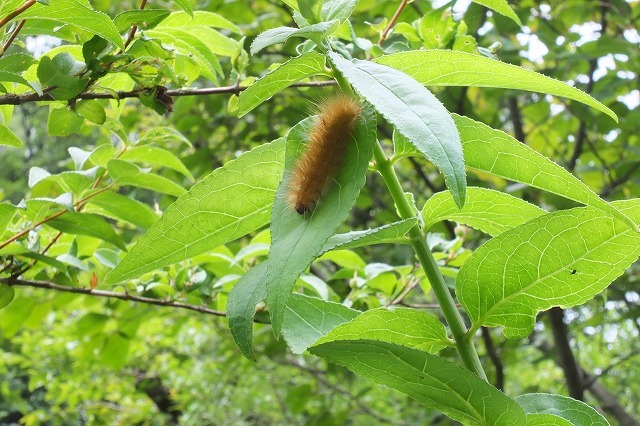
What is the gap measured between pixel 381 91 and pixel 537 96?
238 centimetres

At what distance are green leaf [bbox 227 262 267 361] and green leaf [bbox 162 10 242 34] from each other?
47 centimetres

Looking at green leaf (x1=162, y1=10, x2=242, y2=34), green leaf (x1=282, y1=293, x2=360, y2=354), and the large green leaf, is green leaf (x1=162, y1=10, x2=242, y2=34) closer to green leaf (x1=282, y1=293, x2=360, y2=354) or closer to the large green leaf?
green leaf (x1=282, y1=293, x2=360, y2=354)

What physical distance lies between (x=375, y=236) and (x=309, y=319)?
0.49 feet

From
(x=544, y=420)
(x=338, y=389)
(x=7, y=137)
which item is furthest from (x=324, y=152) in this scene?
(x=338, y=389)

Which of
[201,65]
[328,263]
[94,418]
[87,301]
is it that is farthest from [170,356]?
[201,65]

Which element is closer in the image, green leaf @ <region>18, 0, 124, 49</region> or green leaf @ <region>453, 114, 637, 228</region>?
green leaf @ <region>453, 114, 637, 228</region>

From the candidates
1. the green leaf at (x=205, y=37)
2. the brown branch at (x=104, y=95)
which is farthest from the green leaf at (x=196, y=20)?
the brown branch at (x=104, y=95)

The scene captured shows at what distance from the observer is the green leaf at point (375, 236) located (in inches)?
20.3

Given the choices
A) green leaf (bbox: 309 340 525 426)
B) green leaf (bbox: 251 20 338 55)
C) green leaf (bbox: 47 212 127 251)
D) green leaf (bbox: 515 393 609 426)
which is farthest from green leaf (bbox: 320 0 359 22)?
Answer: green leaf (bbox: 47 212 127 251)

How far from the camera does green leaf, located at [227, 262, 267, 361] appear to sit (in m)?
0.55

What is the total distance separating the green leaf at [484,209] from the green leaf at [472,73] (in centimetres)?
10

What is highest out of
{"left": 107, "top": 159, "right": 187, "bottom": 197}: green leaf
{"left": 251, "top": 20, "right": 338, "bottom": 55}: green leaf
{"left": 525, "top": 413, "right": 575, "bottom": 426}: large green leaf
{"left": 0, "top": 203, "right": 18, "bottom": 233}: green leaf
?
{"left": 251, "top": 20, "right": 338, "bottom": 55}: green leaf

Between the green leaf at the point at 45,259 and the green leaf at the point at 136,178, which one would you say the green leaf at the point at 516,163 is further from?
the green leaf at the point at 45,259

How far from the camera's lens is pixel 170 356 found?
407 centimetres
